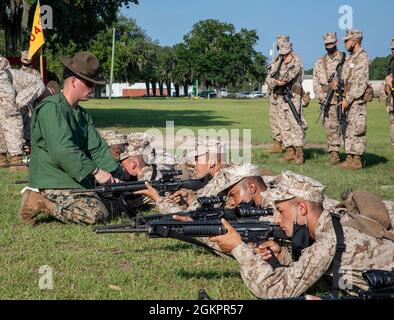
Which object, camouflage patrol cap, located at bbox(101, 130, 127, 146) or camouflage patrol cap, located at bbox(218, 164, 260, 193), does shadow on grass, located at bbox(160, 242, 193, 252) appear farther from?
camouflage patrol cap, located at bbox(101, 130, 127, 146)

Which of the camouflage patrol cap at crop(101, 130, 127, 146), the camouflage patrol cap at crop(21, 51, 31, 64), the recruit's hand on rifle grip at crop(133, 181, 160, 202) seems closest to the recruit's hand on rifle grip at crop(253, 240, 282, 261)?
the recruit's hand on rifle grip at crop(133, 181, 160, 202)

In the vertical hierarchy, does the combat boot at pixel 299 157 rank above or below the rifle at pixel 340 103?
below

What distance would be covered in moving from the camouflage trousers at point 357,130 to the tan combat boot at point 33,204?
7076 millimetres

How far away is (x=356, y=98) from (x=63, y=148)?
24.5ft

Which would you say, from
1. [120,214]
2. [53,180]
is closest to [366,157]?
[120,214]

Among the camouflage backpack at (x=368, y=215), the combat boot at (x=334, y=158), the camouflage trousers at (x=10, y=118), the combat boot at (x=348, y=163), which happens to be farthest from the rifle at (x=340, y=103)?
the camouflage backpack at (x=368, y=215)

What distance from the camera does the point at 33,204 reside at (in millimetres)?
7250

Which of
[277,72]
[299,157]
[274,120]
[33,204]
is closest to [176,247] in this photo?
[33,204]

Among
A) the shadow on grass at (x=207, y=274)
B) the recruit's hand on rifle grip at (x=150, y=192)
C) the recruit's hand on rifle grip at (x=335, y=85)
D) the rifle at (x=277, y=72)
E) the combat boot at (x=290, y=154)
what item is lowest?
the shadow on grass at (x=207, y=274)

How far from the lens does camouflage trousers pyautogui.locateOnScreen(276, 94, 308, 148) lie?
1362cm

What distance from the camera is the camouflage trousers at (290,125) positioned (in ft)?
44.7

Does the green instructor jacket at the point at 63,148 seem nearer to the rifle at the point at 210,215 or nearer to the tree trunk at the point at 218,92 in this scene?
the rifle at the point at 210,215

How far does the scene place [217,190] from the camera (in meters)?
6.19

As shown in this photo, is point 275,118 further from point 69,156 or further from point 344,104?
point 69,156
